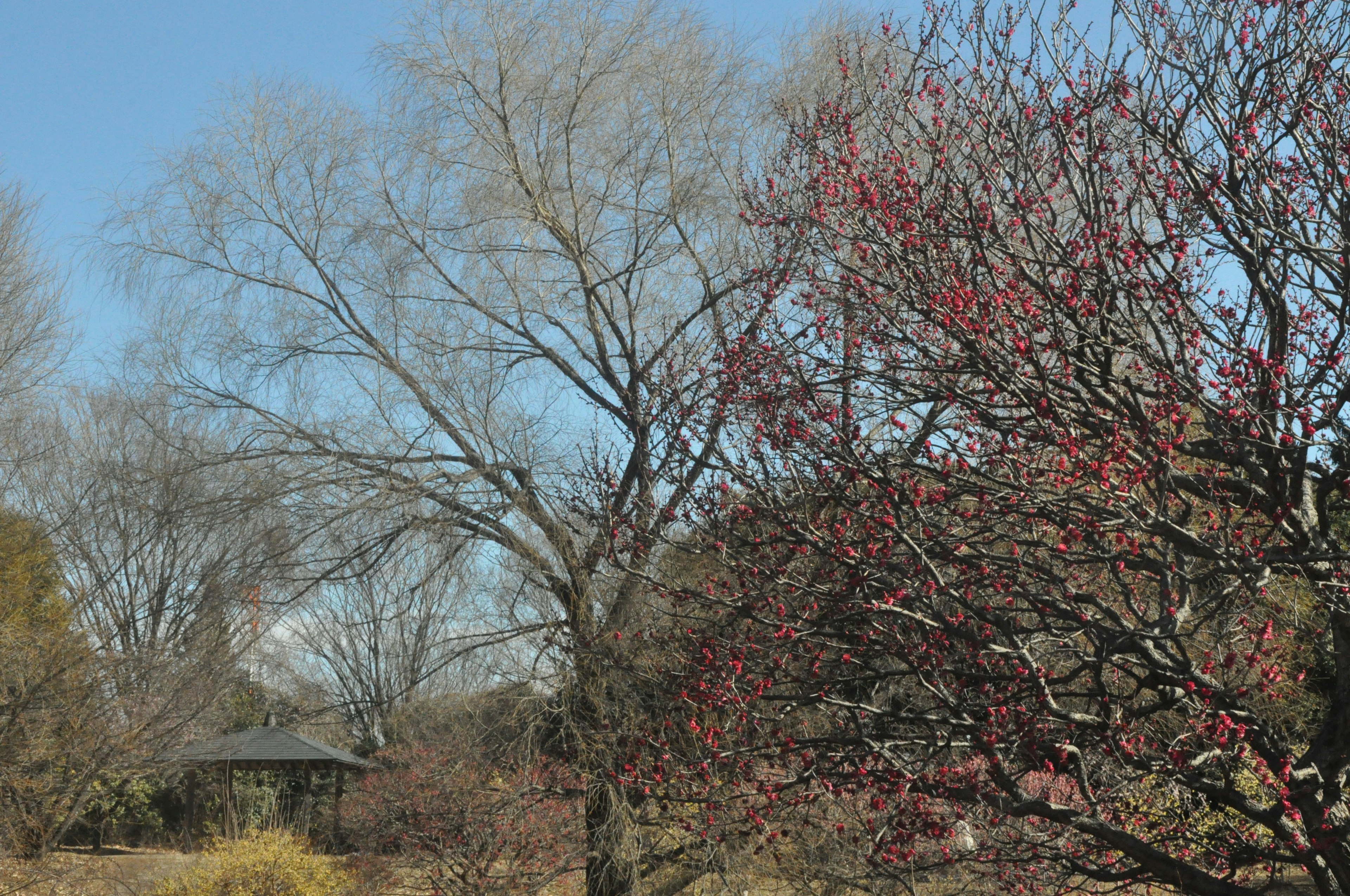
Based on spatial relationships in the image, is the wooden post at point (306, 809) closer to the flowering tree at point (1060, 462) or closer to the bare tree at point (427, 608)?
the bare tree at point (427, 608)

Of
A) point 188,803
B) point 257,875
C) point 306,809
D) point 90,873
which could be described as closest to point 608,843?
point 257,875

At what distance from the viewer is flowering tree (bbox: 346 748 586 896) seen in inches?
380

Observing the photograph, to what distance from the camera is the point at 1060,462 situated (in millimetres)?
4730

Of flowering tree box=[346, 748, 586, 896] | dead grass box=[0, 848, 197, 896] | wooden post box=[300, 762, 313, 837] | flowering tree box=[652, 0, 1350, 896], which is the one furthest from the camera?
wooden post box=[300, 762, 313, 837]

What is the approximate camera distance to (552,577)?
30.1ft

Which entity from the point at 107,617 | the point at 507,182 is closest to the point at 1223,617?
the point at 507,182

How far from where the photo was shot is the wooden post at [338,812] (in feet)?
63.2

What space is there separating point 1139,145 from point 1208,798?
3022 millimetres

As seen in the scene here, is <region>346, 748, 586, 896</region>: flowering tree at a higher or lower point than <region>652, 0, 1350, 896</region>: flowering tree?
lower

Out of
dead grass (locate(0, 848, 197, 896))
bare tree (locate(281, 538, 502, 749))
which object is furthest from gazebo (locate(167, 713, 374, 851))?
bare tree (locate(281, 538, 502, 749))

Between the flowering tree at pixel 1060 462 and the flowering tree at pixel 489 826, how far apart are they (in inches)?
190

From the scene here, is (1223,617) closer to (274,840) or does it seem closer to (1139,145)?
(1139,145)

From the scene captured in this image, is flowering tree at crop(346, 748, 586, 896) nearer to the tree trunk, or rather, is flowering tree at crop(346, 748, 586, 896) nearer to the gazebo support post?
the tree trunk

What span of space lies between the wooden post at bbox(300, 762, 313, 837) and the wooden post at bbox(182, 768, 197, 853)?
217 cm
